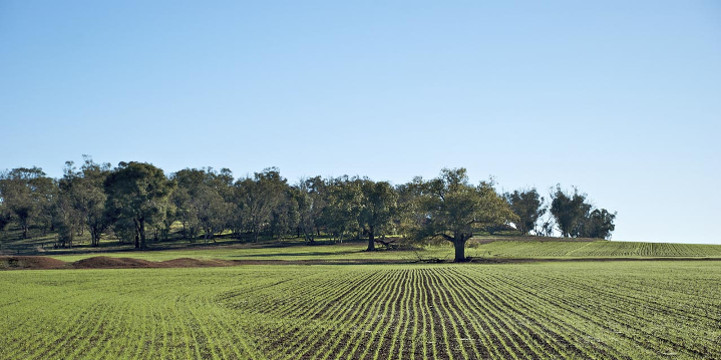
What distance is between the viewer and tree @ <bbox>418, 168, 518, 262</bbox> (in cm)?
7269

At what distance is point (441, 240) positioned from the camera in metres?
75.5

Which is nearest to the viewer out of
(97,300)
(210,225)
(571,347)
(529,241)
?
(571,347)

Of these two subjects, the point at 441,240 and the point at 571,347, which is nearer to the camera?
the point at 571,347

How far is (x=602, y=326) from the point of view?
23.2 metres

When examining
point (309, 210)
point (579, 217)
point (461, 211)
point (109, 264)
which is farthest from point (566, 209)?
point (109, 264)

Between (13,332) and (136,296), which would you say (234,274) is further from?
(13,332)

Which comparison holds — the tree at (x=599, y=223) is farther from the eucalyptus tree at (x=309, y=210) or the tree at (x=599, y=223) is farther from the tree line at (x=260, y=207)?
the eucalyptus tree at (x=309, y=210)

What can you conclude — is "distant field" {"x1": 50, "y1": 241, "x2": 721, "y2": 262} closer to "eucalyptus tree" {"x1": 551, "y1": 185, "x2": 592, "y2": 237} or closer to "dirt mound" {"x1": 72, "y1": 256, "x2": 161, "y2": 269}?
"dirt mound" {"x1": 72, "y1": 256, "x2": 161, "y2": 269}

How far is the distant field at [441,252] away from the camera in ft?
279

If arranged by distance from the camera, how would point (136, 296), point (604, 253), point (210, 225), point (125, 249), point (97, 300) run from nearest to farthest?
point (97, 300) → point (136, 296) → point (604, 253) → point (125, 249) → point (210, 225)

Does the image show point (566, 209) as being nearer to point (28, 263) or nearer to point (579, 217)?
point (579, 217)

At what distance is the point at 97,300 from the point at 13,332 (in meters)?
9.56

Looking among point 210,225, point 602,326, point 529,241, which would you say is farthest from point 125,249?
point 602,326

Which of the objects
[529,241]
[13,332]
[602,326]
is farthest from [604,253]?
[13,332]
